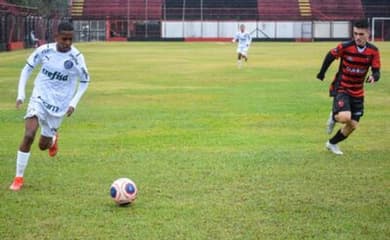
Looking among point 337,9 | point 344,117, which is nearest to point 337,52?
point 344,117

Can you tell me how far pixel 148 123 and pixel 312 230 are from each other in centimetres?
923

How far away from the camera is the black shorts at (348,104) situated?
11.7 m

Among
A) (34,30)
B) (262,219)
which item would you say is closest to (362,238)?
(262,219)

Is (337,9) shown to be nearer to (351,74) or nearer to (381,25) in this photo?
(381,25)

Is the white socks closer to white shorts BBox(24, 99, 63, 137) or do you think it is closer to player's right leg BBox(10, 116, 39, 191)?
player's right leg BBox(10, 116, 39, 191)

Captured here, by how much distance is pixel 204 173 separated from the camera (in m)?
10.2

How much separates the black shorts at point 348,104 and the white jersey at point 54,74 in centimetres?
432

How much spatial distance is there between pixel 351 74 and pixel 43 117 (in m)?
4.96

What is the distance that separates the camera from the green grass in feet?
24.2

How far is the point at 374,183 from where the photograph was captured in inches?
375

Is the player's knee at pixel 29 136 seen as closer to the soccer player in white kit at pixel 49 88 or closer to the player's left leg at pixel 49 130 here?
the soccer player in white kit at pixel 49 88

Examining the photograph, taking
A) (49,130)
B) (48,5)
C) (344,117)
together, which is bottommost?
(344,117)

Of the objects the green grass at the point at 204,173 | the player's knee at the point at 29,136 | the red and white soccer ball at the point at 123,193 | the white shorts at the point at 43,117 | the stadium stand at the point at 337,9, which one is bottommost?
the green grass at the point at 204,173

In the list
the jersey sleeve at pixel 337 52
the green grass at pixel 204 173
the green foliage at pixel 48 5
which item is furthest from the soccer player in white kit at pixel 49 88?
the green foliage at pixel 48 5
